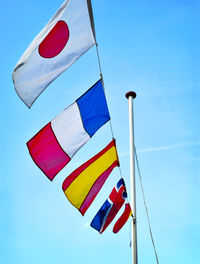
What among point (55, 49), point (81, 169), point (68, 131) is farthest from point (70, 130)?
point (55, 49)

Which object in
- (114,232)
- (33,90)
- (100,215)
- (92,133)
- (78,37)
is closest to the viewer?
(33,90)

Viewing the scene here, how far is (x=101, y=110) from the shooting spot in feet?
21.5

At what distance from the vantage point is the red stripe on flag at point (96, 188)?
6652 mm

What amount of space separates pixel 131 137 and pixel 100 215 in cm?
227

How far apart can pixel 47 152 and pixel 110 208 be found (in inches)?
88.7

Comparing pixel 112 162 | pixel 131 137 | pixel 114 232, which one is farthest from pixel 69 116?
pixel 114 232

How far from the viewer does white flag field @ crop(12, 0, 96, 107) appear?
5.41 m

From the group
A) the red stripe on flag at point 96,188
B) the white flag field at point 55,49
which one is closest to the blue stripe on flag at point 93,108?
the white flag field at point 55,49

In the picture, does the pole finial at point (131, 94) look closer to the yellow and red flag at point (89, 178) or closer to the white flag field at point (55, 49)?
the yellow and red flag at point (89, 178)

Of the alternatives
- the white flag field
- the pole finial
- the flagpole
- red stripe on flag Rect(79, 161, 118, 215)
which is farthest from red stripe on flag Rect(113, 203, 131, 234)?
the white flag field

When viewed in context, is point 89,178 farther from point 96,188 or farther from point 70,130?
point 70,130

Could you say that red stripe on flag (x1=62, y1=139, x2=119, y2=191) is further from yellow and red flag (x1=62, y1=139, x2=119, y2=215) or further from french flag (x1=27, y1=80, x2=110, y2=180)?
french flag (x1=27, y1=80, x2=110, y2=180)

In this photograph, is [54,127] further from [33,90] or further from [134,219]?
[134,219]

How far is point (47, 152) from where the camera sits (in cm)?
612
